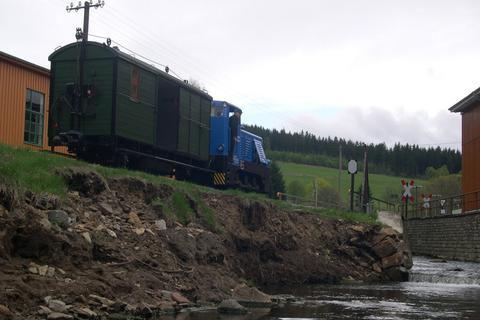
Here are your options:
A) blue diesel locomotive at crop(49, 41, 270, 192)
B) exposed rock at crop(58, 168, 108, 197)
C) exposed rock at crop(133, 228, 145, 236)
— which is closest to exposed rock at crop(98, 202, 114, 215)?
exposed rock at crop(58, 168, 108, 197)

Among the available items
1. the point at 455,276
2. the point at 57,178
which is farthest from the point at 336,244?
the point at 57,178

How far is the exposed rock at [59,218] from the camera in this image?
11227 millimetres

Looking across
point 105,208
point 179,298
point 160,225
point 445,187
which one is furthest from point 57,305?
point 445,187

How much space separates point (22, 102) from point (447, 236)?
25.9 meters

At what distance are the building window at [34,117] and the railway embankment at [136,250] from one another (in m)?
10.6

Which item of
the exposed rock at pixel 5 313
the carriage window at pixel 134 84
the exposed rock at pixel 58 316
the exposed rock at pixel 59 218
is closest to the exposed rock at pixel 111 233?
the exposed rock at pixel 59 218

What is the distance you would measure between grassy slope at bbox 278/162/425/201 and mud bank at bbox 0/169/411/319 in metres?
75.0

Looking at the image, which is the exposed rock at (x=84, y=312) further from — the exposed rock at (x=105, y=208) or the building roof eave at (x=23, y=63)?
the building roof eave at (x=23, y=63)

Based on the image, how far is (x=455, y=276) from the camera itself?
82.4 feet

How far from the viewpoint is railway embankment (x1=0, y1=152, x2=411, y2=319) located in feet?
32.2

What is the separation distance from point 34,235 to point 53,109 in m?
9.52

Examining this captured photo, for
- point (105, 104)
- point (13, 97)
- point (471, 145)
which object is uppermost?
point (471, 145)

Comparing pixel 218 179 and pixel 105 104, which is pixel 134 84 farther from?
pixel 218 179

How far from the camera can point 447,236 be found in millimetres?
38562
